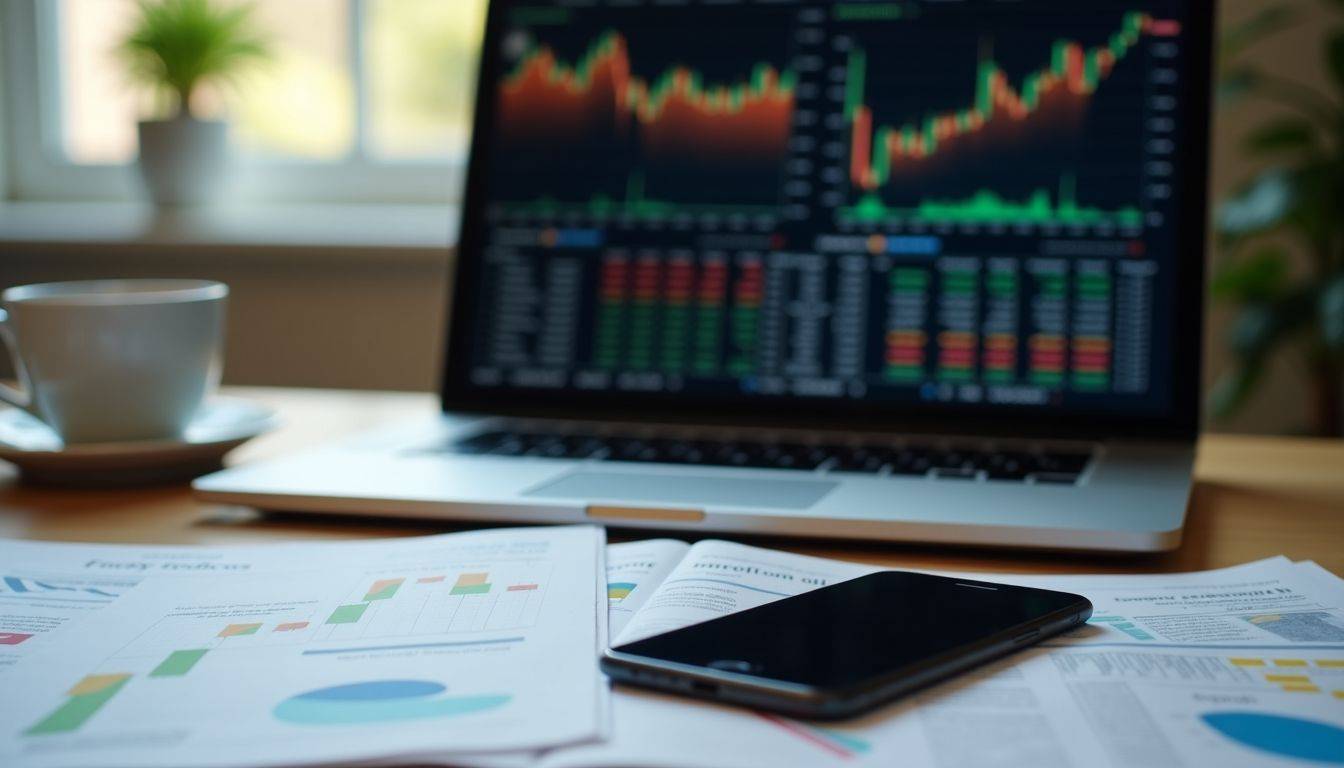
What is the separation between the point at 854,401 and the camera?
0.81 metres

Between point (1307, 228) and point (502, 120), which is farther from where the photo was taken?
point (1307, 228)

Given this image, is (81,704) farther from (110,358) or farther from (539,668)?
(110,358)

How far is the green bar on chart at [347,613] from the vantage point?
47 centimetres

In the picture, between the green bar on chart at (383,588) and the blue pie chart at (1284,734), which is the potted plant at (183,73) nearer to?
the green bar on chart at (383,588)

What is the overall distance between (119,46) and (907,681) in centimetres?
194

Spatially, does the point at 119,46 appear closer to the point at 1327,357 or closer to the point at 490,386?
the point at 490,386

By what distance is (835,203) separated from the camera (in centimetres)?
84

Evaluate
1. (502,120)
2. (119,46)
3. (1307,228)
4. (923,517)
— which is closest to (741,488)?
(923,517)

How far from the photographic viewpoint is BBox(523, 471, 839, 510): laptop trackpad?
625 millimetres

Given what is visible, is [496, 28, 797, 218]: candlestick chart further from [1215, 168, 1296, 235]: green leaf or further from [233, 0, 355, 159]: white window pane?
[233, 0, 355, 159]: white window pane

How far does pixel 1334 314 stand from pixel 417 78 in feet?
4.81

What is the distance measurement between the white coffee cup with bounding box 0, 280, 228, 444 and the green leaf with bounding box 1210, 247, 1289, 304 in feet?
4.23

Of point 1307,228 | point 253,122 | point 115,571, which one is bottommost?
point 115,571

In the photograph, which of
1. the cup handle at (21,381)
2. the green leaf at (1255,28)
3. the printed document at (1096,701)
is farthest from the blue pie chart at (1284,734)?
the green leaf at (1255,28)
